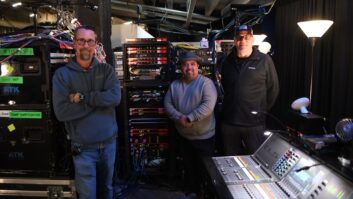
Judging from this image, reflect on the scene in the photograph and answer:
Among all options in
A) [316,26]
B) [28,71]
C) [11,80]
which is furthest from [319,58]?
[11,80]

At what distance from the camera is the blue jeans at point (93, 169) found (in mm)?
2404

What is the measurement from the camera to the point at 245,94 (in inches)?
114

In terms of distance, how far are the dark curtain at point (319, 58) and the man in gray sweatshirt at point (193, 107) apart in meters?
0.82

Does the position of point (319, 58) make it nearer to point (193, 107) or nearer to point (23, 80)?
point (193, 107)

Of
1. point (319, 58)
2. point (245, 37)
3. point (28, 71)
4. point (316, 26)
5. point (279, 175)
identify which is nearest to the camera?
point (279, 175)

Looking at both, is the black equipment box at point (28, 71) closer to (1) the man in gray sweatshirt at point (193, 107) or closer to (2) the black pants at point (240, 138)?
(1) the man in gray sweatshirt at point (193, 107)

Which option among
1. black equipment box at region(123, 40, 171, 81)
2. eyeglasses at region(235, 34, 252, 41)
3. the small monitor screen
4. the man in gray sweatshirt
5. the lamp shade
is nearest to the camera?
the small monitor screen

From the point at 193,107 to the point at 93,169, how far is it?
3.76 ft

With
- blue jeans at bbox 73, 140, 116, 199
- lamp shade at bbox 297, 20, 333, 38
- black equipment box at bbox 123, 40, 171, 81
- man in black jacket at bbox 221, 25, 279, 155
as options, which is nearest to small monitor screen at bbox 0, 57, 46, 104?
blue jeans at bbox 73, 140, 116, 199

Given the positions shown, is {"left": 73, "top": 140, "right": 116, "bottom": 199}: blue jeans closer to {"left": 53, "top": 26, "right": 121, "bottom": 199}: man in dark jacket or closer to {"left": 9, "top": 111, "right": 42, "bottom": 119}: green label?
{"left": 53, "top": 26, "right": 121, "bottom": 199}: man in dark jacket

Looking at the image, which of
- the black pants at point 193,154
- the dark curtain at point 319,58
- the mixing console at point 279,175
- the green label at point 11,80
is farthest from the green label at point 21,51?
the dark curtain at point 319,58

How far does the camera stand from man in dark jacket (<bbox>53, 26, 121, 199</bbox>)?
2311 mm

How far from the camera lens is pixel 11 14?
6152 millimetres

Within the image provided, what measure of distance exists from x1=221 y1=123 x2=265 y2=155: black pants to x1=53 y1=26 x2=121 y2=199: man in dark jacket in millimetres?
1065
